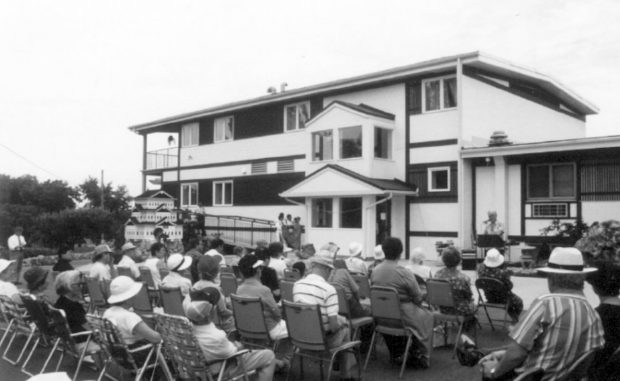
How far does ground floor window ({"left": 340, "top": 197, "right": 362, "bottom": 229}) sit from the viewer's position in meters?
20.6

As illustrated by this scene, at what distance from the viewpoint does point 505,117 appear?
67.3 ft

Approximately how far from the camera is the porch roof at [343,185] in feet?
63.9

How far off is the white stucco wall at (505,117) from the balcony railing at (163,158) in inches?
683

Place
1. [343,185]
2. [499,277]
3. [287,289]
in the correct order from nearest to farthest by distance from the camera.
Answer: [287,289]
[499,277]
[343,185]

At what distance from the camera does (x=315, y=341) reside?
5.39m

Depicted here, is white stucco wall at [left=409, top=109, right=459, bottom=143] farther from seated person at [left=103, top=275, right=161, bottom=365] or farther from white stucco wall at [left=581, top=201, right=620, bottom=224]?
seated person at [left=103, top=275, right=161, bottom=365]

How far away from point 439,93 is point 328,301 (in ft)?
50.4

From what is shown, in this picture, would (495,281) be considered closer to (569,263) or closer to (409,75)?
(569,263)

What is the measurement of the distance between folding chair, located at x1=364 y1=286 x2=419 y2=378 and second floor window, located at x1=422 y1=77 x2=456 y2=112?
1412 cm

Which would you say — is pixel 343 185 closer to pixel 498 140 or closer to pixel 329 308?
pixel 498 140

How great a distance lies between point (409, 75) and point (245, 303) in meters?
15.9

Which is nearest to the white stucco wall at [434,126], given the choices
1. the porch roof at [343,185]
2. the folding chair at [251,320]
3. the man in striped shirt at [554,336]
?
the porch roof at [343,185]

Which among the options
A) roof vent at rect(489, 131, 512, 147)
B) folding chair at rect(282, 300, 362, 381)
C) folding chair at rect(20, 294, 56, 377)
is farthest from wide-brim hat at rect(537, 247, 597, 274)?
roof vent at rect(489, 131, 512, 147)

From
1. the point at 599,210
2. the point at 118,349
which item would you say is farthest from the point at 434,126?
the point at 118,349
